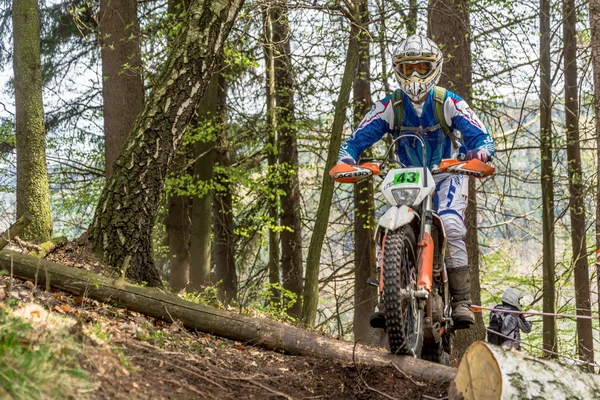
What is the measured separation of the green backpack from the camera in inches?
210

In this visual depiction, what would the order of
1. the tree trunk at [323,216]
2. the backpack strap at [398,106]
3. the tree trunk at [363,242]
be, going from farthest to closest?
the tree trunk at [363,242], the tree trunk at [323,216], the backpack strap at [398,106]

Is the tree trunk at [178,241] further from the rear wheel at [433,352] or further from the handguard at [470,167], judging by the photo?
the handguard at [470,167]

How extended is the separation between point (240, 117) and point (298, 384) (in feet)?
34.7

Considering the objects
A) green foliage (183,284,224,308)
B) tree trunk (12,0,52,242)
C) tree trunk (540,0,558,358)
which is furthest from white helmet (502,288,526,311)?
tree trunk (540,0,558,358)

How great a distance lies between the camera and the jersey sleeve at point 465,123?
527cm

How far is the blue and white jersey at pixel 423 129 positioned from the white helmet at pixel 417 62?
13cm

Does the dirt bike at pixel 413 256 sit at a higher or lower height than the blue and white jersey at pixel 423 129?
lower

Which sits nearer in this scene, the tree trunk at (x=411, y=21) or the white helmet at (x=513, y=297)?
the white helmet at (x=513, y=297)

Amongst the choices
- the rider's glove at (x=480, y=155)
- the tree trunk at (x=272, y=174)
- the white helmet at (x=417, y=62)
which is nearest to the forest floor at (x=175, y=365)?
the rider's glove at (x=480, y=155)

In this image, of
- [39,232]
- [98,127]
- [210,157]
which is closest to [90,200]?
[98,127]

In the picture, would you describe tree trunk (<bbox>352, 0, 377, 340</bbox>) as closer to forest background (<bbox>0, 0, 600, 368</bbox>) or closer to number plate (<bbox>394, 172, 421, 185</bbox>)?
forest background (<bbox>0, 0, 600, 368</bbox>)

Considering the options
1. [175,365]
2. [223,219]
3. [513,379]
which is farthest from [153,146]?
[223,219]

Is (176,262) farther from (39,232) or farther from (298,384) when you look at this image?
(298,384)

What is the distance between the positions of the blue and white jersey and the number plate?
607 mm
